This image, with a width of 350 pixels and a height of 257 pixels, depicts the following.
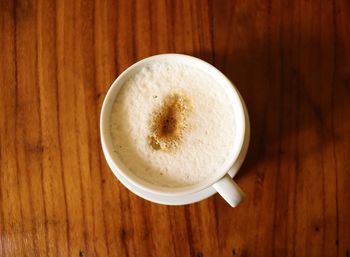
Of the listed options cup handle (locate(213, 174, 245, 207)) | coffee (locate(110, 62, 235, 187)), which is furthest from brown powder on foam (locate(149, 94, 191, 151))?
cup handle (locate(213, 174, 245, 207))

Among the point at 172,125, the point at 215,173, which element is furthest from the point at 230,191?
the point at 172,125

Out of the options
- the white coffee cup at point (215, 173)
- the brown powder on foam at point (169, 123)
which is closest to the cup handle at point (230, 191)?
the white coffee cup at point (215, 173)

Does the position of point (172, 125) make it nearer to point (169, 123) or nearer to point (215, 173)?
point (169, 123)

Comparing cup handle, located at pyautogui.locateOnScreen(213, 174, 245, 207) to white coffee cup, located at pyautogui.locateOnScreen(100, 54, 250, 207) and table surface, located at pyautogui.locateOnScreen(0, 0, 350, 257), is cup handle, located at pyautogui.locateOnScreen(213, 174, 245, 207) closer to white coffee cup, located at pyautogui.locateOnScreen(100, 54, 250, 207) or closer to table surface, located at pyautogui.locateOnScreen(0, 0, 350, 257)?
white coffee cup, located at pyautogui.locateOnScreen(100, 54, 250, 207)

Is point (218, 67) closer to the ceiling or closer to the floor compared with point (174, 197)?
closer to the ceiling

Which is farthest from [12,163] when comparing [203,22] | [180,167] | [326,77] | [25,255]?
[326,77]

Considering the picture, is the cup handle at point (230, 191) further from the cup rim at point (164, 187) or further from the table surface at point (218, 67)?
the table surface at point (218, 67)
